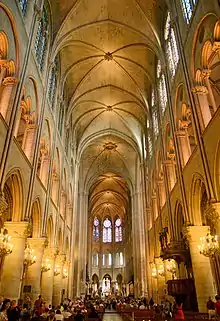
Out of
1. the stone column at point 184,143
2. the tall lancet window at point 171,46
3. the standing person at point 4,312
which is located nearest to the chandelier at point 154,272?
the stone column at point 184,143

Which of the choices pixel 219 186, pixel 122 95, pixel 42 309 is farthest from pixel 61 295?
pixel 122 95

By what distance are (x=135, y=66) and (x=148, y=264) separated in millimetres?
17591

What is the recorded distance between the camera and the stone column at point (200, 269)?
1200 centimetres

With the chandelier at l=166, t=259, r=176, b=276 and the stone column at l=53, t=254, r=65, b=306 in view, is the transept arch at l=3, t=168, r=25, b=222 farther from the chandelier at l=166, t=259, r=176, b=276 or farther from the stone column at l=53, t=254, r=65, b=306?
the chandelier at l=166, t=259, r=176, b=276

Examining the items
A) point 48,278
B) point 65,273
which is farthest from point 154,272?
point 48,278

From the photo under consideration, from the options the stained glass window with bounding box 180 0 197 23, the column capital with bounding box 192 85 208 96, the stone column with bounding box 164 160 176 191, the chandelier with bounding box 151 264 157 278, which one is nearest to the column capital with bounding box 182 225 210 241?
the stone column with bounding box 164 160 176 191

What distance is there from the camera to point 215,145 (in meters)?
10.3

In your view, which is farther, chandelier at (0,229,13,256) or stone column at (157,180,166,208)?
stone column at (157,180,166,208)

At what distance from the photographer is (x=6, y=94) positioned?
11711 millimetres

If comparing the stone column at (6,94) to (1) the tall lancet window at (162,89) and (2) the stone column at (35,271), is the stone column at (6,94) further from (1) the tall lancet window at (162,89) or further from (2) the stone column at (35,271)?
(1) the tall lancet window at (162,89)

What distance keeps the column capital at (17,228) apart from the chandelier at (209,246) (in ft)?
25.4

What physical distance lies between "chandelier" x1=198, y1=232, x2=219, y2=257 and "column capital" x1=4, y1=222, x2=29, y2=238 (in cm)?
774

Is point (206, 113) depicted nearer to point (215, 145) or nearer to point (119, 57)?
point (215, 145)

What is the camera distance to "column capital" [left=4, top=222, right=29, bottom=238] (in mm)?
12570
